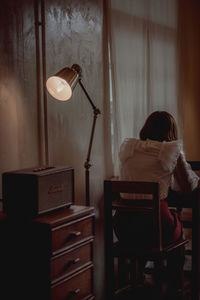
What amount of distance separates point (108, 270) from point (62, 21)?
5.49 ft

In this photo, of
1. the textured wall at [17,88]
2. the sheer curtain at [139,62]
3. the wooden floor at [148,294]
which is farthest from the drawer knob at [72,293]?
the sheer curtain at [139,62]

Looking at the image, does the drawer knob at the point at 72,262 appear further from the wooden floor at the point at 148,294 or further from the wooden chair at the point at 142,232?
the wooden floor at the point at 148,294

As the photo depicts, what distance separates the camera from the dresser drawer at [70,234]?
2021 mm

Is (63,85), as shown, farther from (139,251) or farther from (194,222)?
(194,222)

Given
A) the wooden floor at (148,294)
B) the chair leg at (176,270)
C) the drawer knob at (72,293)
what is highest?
the drawer knob at (72,293)

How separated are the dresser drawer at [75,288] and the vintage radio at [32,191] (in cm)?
38

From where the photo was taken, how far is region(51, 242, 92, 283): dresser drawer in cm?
203

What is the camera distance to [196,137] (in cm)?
500

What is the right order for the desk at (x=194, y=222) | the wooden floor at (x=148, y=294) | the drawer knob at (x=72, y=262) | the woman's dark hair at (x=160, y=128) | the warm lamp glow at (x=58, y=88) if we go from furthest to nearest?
the wooden floor at (x=148, y=294), the woman's dark hair at (x=160, y=128), the desk at (x=194, y=222), the warm lamp glow at (x=58, y=88), the drawer knob at (x=72, y=262)

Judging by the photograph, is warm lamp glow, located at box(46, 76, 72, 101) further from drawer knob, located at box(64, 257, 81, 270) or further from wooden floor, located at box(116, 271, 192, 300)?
wooden floor, located at box(116, 271, 192, 300)

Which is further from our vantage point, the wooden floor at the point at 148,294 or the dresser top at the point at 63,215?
the wooden floor at the point at 148,294

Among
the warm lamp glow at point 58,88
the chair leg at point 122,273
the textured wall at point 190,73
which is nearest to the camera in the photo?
the warm lamp glow at point 58,88

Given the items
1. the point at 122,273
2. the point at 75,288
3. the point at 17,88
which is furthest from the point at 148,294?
the point at 17,88

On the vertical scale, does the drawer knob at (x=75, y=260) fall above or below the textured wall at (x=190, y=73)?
below
